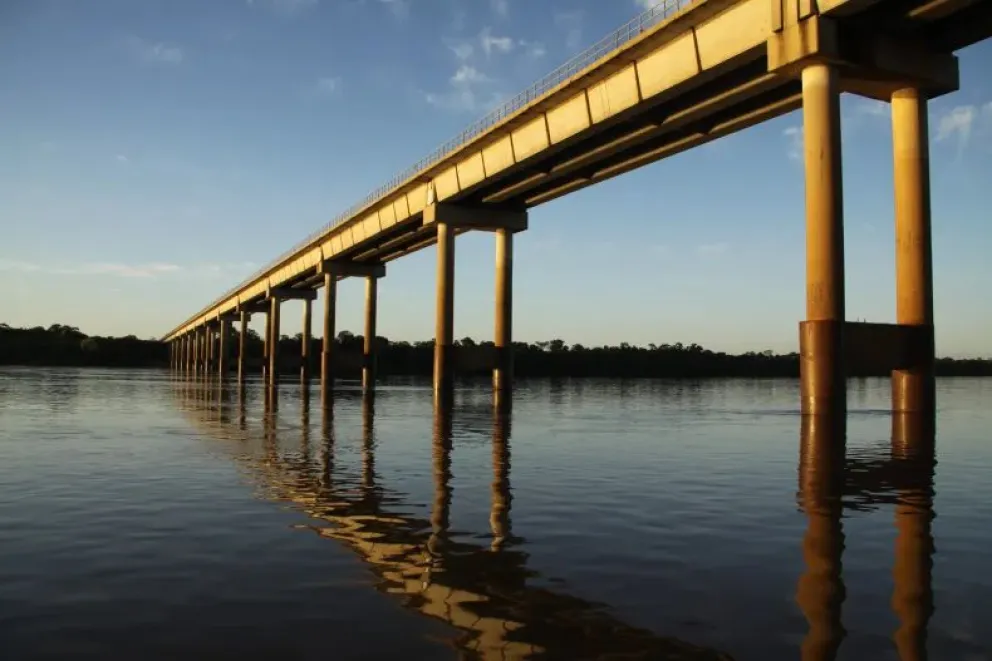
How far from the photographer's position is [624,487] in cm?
1298

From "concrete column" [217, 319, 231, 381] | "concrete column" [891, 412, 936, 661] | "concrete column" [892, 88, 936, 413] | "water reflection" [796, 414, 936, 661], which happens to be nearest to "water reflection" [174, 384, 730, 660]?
"water reflection" [796, 414, 936, 661]

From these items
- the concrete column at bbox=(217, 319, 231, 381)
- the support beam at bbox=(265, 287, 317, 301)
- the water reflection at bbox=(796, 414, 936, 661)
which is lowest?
the water reflection at bbox=(796, 414, 936, 661)

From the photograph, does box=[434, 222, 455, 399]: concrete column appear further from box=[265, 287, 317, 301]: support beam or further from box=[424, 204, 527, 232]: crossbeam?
box=[265, 287, 317, 301]: support beam

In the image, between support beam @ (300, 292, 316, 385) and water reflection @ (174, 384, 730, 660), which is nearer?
water reflection @ (174, 384, 730, 660)

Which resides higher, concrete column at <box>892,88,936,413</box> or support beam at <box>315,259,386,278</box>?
support beam at <box>315,259,386,278</box>

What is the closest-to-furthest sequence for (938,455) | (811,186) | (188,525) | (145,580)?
(145,580) < (188,525) < (938,455) < (811,186)

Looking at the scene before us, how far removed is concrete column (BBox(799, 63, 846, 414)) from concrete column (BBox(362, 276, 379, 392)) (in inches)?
1929

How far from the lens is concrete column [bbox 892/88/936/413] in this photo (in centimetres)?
2872

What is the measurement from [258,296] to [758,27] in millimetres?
96235

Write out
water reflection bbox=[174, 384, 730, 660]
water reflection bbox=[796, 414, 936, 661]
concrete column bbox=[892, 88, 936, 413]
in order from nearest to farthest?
water reflection bbox=[174, 384, 730, 660]
water reflection bbox=[796, 414, 936, 661]
concrete column bbox=[892, 88, 936, 413]

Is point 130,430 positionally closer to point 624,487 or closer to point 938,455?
point 624,487

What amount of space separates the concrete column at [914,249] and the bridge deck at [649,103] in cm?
218

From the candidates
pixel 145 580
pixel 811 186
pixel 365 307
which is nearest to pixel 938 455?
pixel 811 186

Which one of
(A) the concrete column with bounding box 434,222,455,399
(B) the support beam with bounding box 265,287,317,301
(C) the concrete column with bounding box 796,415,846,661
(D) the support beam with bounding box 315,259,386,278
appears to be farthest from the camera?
(B) the support beam with bounding box 265,287,317,301
